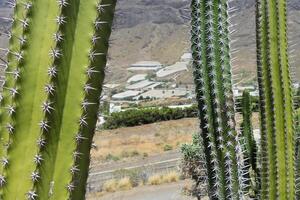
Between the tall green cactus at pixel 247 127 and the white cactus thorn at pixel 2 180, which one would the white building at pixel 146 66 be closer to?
the tall green cactus at pixel 247 127

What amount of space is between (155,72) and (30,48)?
4594 inches

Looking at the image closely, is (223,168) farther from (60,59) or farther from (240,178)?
(60,59)

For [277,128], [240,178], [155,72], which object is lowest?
[240,178]

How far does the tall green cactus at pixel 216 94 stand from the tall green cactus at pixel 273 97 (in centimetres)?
80

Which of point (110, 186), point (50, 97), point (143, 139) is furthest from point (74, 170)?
point (143, 139)

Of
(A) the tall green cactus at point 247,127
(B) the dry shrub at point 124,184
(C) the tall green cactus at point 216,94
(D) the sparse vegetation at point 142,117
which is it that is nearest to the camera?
(C) the tall green cactus at point 216,94

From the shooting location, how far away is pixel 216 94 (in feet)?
10.9

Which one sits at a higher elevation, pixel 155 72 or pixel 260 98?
pixel 155 72

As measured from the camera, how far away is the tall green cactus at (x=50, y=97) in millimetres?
1916

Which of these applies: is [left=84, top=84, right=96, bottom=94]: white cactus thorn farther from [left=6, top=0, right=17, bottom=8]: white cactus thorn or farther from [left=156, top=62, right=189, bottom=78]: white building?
[left=156, top=62, right=189, bottom=78]: white building

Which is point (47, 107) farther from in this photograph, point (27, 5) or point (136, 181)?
point (136, 181)

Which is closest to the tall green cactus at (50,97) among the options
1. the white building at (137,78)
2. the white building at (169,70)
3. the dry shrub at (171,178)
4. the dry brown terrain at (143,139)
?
the dry shrub at (171,178)

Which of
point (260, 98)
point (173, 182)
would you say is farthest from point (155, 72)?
point (260, 98)

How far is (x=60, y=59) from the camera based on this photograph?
192cm
